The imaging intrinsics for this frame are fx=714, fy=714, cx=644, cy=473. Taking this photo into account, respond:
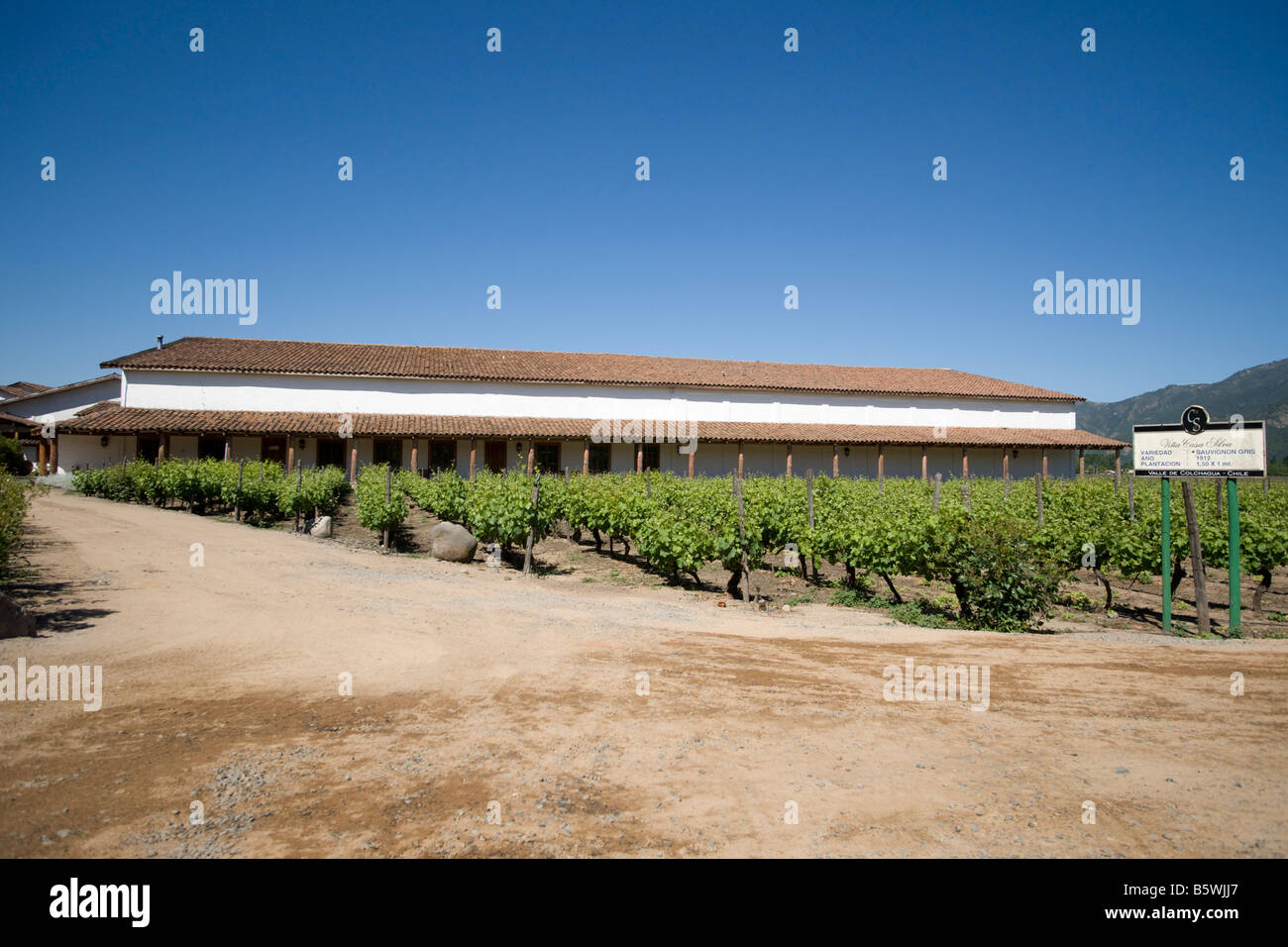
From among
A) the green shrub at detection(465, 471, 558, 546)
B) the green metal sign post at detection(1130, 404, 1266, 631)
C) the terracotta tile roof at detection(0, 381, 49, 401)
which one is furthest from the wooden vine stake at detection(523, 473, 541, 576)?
the terracotta tile roof at detection(0, 381, 49, 401)

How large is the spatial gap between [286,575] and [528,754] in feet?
27.4

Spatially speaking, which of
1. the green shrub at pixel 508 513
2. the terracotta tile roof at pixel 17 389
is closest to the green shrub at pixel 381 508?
the green shrub at pixel 508 513

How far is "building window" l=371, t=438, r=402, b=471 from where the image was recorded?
96.1 feet

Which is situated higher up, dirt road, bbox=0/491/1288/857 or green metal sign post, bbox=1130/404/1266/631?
green metal sign post, bbox=1130/404/1266/631

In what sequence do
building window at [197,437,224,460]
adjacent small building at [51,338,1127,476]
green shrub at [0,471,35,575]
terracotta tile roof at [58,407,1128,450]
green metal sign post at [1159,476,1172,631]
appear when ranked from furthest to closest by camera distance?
building window at [197,437,224,460] < adjacent small building at [51,338,1127,476] < terracotta tile roof at [58,407,1128,450] < green metal sign post at [1159,476,1172,631] < green shrub at [0,471,35,575]

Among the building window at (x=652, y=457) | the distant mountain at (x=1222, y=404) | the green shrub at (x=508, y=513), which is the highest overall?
the distant mountain at (x=1222, y=404)

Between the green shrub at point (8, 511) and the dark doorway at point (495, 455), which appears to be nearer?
the green shrub at point (8, 511)

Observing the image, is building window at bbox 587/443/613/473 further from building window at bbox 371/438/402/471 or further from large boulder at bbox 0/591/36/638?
large boulder at bbox 0/591/36/638

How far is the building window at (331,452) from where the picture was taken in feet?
92.7

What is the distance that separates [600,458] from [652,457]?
2.19 meters

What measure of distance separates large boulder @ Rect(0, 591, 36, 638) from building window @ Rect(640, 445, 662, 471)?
24.1 metres

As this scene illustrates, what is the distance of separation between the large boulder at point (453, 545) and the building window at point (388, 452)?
608 inches

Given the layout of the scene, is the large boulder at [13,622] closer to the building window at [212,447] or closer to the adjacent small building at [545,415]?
the adjacent small building at [545,415]

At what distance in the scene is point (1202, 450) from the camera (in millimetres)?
9359
